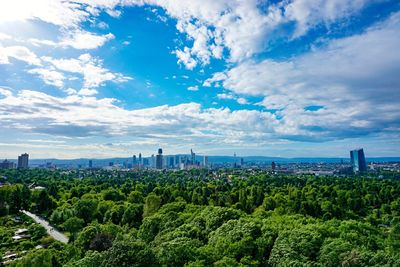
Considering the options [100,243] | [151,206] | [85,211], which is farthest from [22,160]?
[100,243]

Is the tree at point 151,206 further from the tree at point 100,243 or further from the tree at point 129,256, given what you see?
the tree at point 129,256

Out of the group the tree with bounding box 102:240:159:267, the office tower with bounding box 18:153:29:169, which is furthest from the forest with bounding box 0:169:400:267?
the office tower with bounding box 18:153:29:169

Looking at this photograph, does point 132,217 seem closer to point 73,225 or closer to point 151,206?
point 151,206

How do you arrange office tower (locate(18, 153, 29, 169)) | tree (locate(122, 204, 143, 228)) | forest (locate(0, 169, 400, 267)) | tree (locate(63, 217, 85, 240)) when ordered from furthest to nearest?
office tower (locate(18, 153, 29, 169)) < tree (locate(122, 204, 143, 228)) < tree (locate(63, 217, 85, 240)) < forest (locate(0, 169, 400, 267))

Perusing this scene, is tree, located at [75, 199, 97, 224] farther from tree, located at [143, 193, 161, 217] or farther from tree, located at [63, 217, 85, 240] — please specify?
tree, located at [143, 193, 161, 217]

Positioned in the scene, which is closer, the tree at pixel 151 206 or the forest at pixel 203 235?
the forest at pixel 203 235

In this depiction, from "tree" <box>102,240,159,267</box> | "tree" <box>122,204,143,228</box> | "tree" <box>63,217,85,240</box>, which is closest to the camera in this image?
"tree" <box>102,240,159,267</box>

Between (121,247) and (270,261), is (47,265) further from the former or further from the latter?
(270,261)

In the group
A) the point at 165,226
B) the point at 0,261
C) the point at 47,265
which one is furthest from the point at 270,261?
the point at 0,261

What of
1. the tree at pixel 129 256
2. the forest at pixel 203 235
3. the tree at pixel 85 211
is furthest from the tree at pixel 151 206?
the tree at pixel 129 256

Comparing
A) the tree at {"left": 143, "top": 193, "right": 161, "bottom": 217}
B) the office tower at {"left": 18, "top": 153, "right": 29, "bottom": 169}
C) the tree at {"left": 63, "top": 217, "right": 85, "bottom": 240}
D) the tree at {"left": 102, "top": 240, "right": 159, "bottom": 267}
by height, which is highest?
the office tower at {"left": 18, "top": 153, "right": 29, "bottom": 169}

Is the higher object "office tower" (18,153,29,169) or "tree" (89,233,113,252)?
"office tower" (18,153,29,169)
